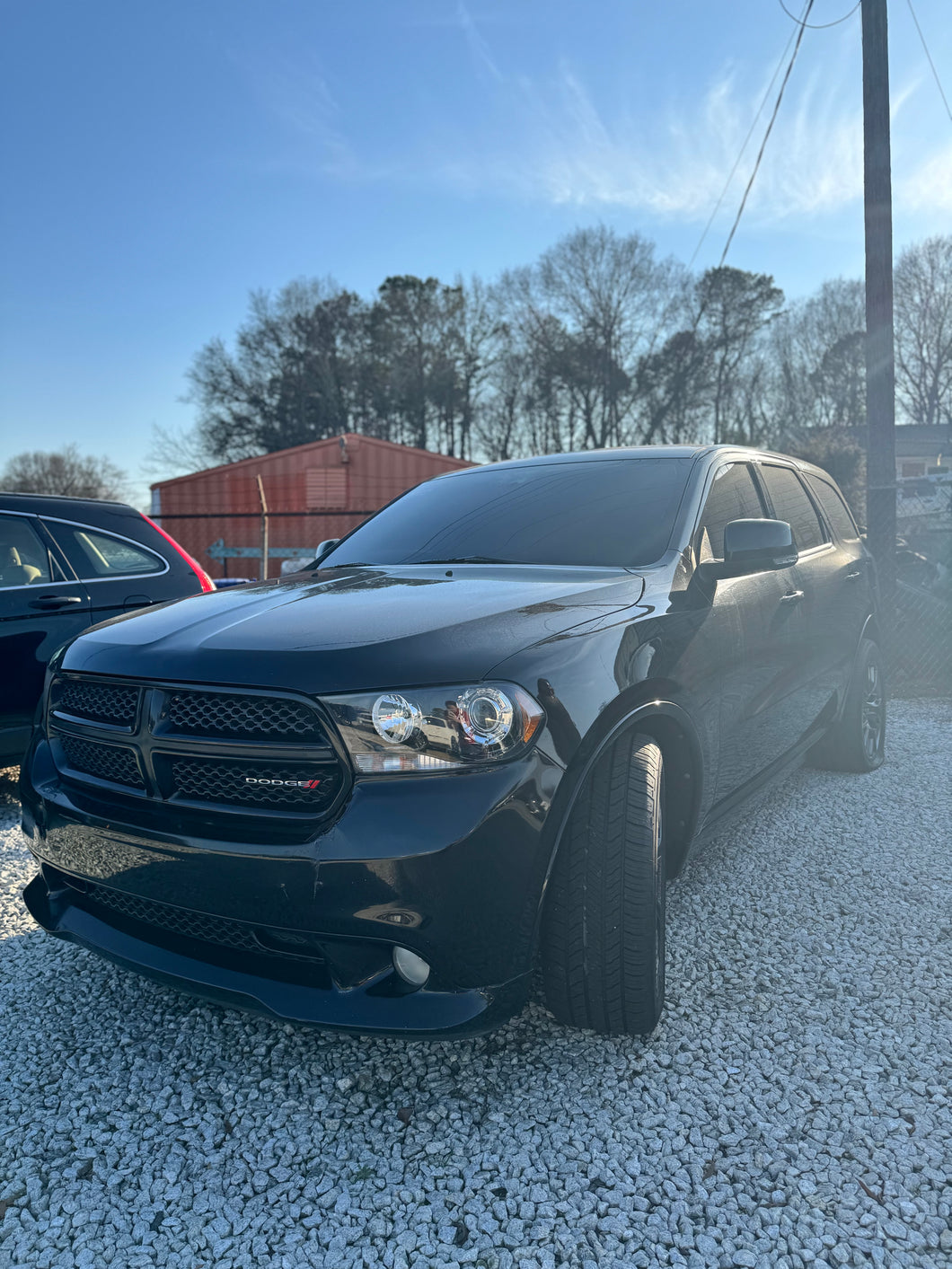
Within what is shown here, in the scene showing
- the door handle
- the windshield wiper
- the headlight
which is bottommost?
the headlight

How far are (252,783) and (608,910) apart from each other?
0.88m

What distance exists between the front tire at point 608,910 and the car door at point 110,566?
10.9 ft

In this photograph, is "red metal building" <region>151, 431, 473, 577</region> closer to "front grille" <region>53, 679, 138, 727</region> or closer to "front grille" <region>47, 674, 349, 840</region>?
"front grille" <region>53, 679, 138, 727</region>

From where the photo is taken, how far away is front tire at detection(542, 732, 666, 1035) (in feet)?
6.32

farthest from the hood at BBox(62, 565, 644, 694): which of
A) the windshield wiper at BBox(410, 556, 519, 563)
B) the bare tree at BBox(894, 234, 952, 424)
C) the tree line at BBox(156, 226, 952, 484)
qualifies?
the bare tree at BBox(894, 234, 952, 424)

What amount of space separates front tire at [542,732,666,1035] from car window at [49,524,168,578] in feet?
11.7

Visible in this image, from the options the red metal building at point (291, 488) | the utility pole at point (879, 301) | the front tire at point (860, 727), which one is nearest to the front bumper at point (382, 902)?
the front tire at point (860, 727)

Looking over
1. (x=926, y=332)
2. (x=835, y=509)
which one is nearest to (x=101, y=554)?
(x=835, y=509)

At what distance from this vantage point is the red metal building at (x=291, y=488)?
73.9 feet

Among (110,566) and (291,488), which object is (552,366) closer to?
(291,488)

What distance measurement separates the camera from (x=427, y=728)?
67.0 inches

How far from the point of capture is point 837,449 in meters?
21.3

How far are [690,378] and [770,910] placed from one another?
41198mm

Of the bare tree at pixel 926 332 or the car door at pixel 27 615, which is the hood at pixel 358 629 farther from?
the bare tree at pixel 926 332
